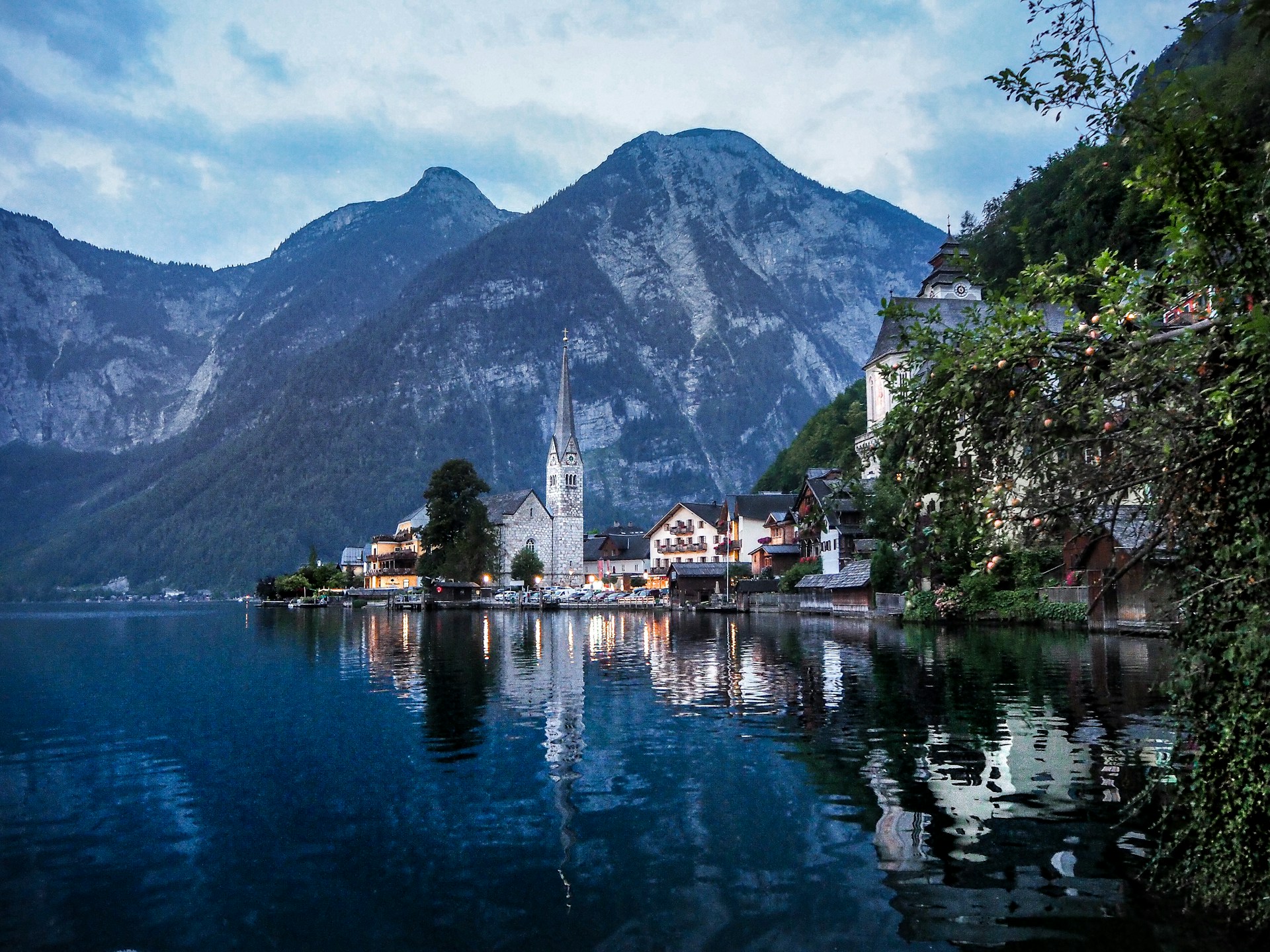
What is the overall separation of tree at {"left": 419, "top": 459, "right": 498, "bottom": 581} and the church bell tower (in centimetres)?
2695

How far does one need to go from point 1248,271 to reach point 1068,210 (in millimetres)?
85643

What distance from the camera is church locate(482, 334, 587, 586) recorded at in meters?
166

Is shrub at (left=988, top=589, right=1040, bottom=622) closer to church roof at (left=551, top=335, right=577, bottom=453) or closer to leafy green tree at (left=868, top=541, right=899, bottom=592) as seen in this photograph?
leafy green tree at (left=868, top=541, right=899, bottom=592)

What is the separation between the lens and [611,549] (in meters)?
172

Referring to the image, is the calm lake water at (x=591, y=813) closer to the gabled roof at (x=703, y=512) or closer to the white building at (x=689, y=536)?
the white building at (x=689, y=536)

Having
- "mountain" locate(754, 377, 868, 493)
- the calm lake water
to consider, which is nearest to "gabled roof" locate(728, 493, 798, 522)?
"mountain" locate(754, 377, 868, 493)

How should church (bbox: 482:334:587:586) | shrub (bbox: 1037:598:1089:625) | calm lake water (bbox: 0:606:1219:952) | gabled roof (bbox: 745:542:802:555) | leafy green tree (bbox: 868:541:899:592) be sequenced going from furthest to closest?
church (bbox: 482:334:587:586)
gabled roof (bbox: 745:542:802:555)
leafy green tree (bbox: 868:541:899:592)
shrub (bbox: 1037:598:1089:625)
calm lake water (bbox: 0:606:1219:952)

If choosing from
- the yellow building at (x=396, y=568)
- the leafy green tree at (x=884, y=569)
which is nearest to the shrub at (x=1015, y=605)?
the leafy green tree at (x=884, y=569)

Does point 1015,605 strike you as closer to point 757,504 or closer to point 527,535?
point 757,504

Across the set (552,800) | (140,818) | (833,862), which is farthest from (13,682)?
(833,862)

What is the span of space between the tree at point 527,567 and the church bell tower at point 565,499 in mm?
10124

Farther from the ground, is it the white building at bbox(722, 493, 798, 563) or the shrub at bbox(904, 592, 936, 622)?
the white building at bbox(722, 493, 798, 563)

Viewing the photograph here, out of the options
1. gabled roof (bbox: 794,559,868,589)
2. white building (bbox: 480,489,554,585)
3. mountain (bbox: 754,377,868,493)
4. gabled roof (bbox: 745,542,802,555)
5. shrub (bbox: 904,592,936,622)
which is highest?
mountain (bbox: 754,377,868,493)

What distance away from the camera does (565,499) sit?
566 feet
